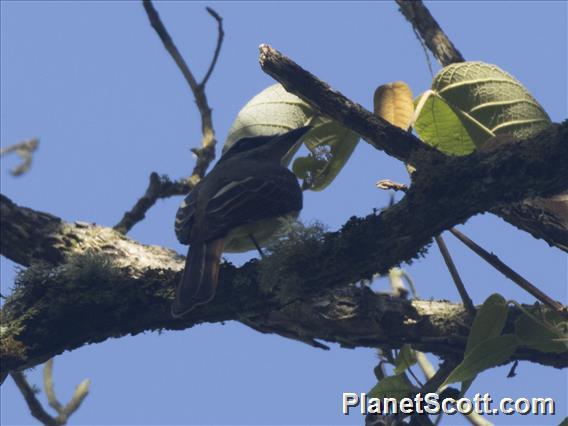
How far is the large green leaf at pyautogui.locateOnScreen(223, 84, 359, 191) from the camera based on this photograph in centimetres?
520

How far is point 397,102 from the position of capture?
15.6 ft

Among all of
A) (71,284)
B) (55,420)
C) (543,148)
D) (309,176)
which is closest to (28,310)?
(71,284)

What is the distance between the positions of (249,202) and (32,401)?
1596 millimetres

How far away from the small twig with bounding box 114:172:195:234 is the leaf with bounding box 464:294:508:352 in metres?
2.68

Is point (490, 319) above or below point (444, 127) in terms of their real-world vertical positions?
below

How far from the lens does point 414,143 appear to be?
434 cm

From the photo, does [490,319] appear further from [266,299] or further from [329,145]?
[329,145]

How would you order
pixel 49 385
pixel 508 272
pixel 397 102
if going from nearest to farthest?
pixel 508 272
pixel 397 102
pixel 49 385

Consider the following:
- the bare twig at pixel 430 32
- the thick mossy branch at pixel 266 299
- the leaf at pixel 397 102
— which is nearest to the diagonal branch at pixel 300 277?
the thick mossy branch at pixel 266 299

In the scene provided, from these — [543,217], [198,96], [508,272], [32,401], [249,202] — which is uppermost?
[198,96]

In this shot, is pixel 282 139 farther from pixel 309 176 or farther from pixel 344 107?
pixel 344 107

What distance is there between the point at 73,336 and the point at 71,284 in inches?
9.7

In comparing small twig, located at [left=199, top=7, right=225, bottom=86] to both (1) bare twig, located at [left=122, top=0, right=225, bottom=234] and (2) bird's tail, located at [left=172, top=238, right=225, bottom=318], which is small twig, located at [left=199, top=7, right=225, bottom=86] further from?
(2) bird's tail, located at [left=172, top=238, right=225, bottom=318]

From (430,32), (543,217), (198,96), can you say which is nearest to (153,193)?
(198,96)
